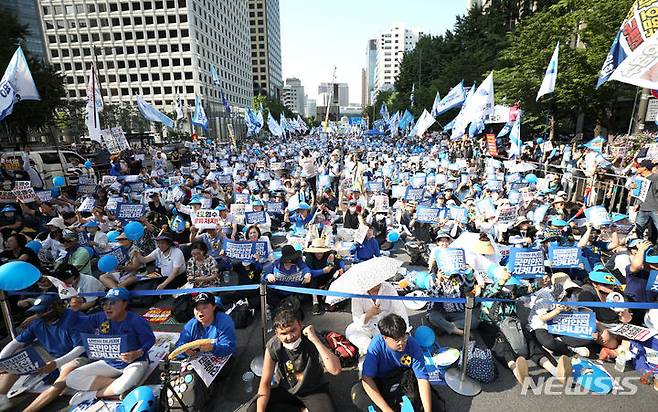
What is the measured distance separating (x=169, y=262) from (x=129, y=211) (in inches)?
143

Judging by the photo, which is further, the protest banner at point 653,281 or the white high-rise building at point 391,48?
the white high-rise building at point 391,48

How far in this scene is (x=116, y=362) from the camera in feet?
13.0

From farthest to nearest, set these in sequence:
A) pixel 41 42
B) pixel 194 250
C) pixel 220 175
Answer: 1. pixel 41 42
2. pixel 220 175
3. pixel 194 250

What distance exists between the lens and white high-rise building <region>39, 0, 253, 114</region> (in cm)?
7000

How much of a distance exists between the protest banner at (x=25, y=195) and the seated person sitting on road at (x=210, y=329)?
8697mm

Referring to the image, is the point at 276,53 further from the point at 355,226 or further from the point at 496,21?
the point at 355,226

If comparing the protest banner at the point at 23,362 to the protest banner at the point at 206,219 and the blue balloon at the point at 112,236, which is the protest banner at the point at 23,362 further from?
the blue balloon at the point at 112,236

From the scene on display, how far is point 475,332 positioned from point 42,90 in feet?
107

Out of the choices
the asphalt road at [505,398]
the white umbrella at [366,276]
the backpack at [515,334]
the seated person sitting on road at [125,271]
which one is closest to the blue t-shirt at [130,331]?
the asphalt road at [505,398]

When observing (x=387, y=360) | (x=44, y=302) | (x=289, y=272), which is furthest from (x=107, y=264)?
(x=387, y=360)

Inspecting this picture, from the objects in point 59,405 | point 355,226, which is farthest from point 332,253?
point 59,405

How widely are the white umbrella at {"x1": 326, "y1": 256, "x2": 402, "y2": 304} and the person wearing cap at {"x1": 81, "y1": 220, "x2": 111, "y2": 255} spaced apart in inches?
254

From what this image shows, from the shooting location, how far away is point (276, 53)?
482 ft

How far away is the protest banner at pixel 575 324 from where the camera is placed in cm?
404
